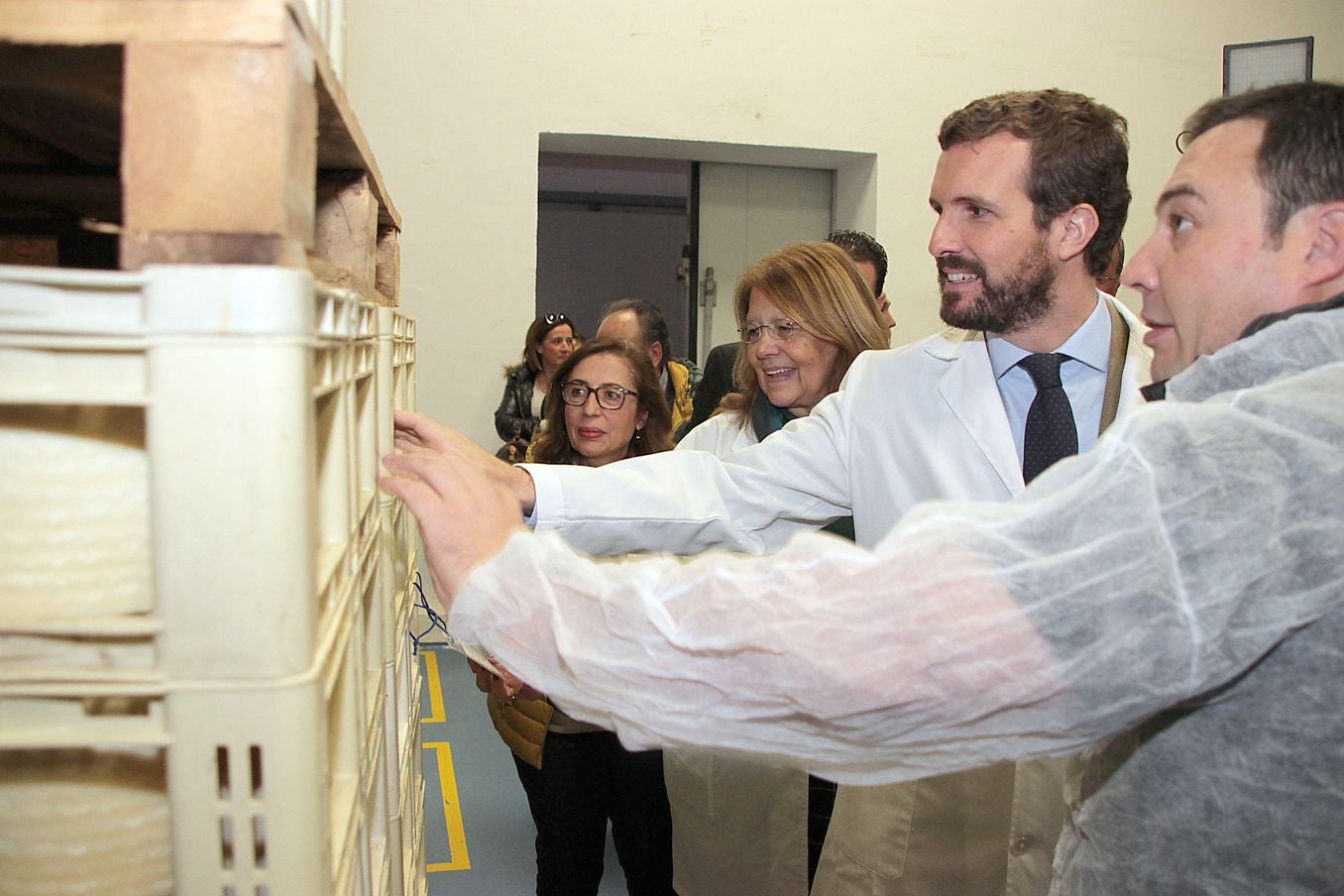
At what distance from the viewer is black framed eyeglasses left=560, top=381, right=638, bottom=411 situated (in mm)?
2516

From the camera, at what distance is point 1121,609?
31.0 inches

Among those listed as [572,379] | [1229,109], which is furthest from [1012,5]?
[1229,109]

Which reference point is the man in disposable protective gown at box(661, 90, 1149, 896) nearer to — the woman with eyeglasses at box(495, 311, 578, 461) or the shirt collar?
the shirt collar

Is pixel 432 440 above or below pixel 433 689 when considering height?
above

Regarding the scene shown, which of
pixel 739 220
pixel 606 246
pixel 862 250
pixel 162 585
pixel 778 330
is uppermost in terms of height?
pixel 606 246

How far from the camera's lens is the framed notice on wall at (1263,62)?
431cm

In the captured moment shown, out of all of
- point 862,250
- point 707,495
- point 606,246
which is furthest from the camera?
point 606,246

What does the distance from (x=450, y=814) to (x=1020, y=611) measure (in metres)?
2.63

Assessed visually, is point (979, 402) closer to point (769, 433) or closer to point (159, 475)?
point (769, 433)

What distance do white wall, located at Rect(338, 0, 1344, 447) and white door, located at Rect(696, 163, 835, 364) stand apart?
22cm

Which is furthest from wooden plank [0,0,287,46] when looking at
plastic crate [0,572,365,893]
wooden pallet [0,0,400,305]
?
plastic crate [0,572,365,893]

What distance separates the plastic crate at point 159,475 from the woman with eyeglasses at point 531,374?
363 cm

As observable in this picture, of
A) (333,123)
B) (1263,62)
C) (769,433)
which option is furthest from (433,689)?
(1263,62)

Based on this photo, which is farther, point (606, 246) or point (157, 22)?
point (606, 246)
